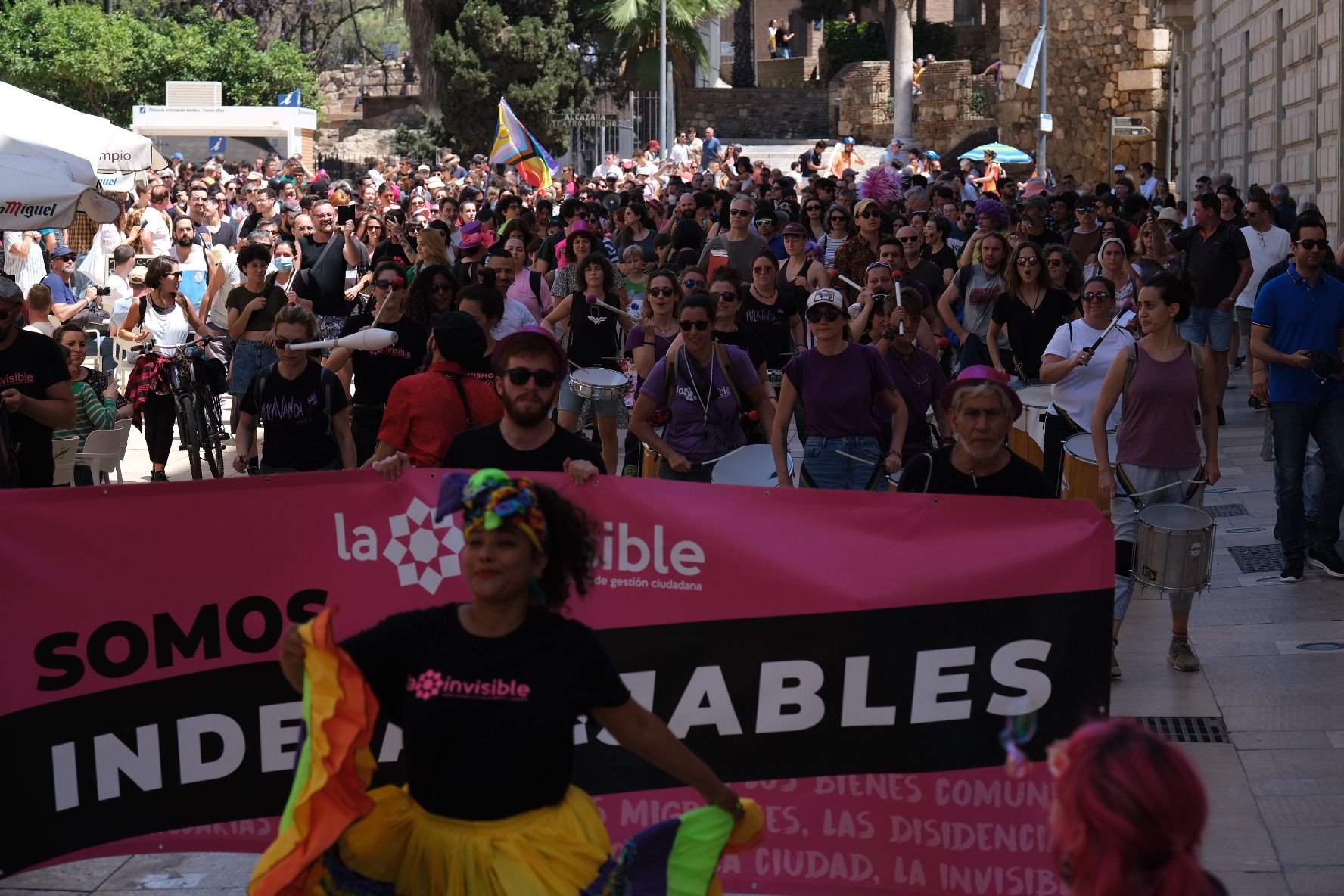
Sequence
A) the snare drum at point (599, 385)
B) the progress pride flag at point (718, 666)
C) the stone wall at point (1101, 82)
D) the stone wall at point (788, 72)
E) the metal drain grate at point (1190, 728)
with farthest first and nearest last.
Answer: the stone wall at point (788, 72) → the stone wall at point (1101, 82) → the snare drum at point (599, 385) → the metal drain grate at point (1190, 728) → the progress pride flag at point (718, 666)

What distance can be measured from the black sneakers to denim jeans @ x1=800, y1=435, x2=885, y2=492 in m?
2.94

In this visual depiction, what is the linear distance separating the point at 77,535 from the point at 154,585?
28cm

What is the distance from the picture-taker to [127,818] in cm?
526

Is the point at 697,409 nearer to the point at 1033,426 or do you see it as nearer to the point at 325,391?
Result: the point at 325,391

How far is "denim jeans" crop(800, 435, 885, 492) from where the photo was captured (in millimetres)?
8422

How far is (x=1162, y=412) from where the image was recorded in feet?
26.0

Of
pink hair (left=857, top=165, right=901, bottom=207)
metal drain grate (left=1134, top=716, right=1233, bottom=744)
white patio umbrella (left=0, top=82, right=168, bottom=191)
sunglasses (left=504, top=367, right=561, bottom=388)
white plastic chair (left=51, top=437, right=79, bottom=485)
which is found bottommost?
metal drain grate (left=1134, top=716, right=1233, bottom=744)

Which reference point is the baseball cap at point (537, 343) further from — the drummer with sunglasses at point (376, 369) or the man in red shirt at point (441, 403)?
the drummer with sunglasses at point (376, 369)

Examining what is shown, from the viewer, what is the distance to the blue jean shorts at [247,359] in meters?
12.1

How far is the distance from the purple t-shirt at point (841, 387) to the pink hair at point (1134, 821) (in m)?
5.62

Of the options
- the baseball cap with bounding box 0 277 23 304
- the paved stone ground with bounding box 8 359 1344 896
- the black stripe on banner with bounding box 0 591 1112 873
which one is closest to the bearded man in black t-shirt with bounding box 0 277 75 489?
the baseball cap with bounding box 0 277 23 304

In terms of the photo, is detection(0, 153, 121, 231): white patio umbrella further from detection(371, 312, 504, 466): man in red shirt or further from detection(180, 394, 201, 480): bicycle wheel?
detection(371, 312, 504, 466): man in red shirt

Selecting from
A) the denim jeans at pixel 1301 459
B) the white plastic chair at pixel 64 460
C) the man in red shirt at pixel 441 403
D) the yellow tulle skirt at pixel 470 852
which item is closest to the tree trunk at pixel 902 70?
the denim jeans at pixel 1301 459

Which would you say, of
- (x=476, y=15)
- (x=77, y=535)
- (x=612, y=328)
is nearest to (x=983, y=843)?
(x=77, y=535)
